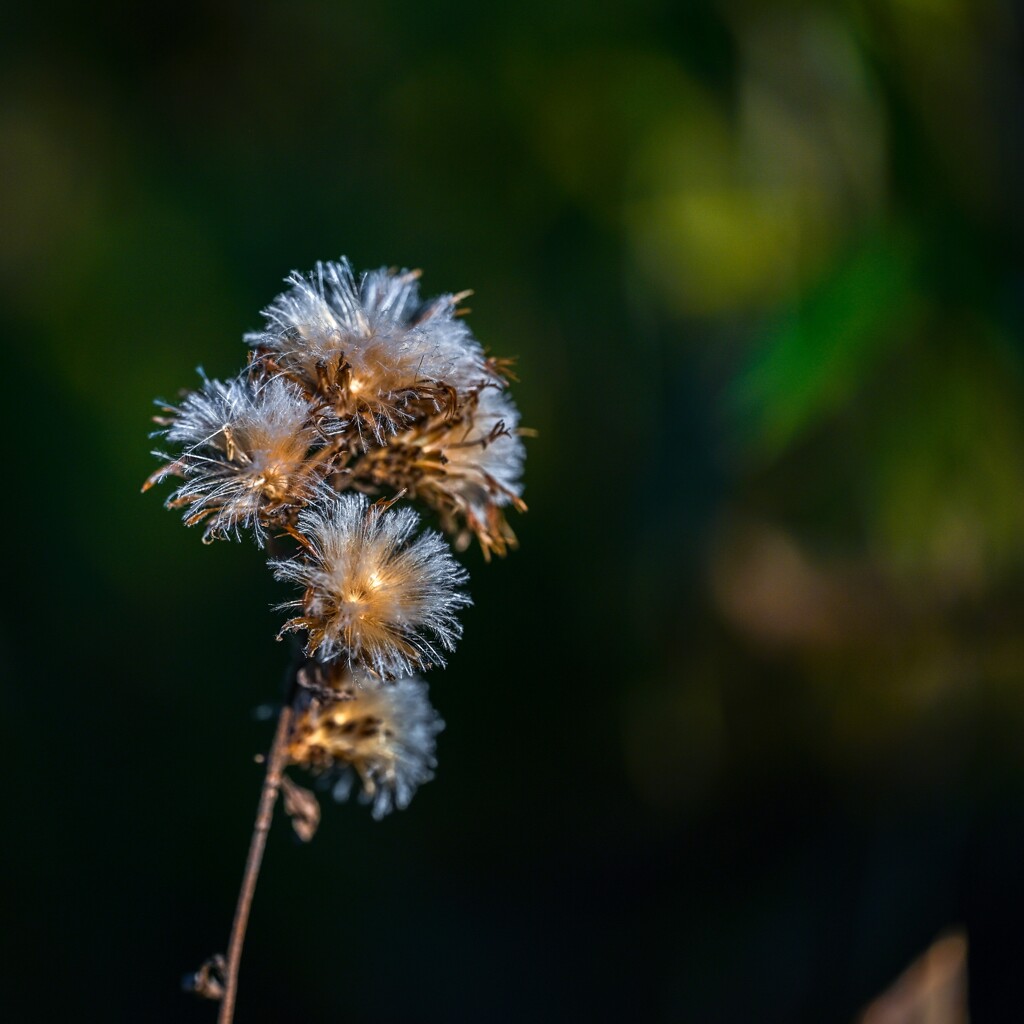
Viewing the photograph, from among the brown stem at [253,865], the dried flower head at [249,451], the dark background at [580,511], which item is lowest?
the brown stem at [253,865]

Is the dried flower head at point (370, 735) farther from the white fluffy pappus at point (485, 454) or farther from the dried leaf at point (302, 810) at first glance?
the white fluffy pappus at point (485, 454)

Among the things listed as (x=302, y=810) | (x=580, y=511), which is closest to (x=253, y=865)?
(x=302, y=810)

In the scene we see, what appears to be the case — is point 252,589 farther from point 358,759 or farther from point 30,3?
point 358,759

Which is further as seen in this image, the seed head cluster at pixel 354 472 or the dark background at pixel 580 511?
the dark background at pixel 580 511

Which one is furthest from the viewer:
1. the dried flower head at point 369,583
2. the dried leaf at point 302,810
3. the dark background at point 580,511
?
the dark background at point 580,511

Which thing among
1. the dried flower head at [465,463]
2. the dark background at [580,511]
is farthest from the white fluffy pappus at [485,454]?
the dark background at [580,511]

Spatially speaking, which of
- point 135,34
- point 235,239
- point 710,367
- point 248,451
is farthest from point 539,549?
point 248,451

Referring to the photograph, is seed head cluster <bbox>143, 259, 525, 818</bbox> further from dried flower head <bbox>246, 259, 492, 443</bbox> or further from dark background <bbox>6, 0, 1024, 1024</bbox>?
dark background <bbox>6, 0, 1024, 1024</bbox>

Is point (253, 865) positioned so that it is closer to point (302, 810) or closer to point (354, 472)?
point (302, 810)
